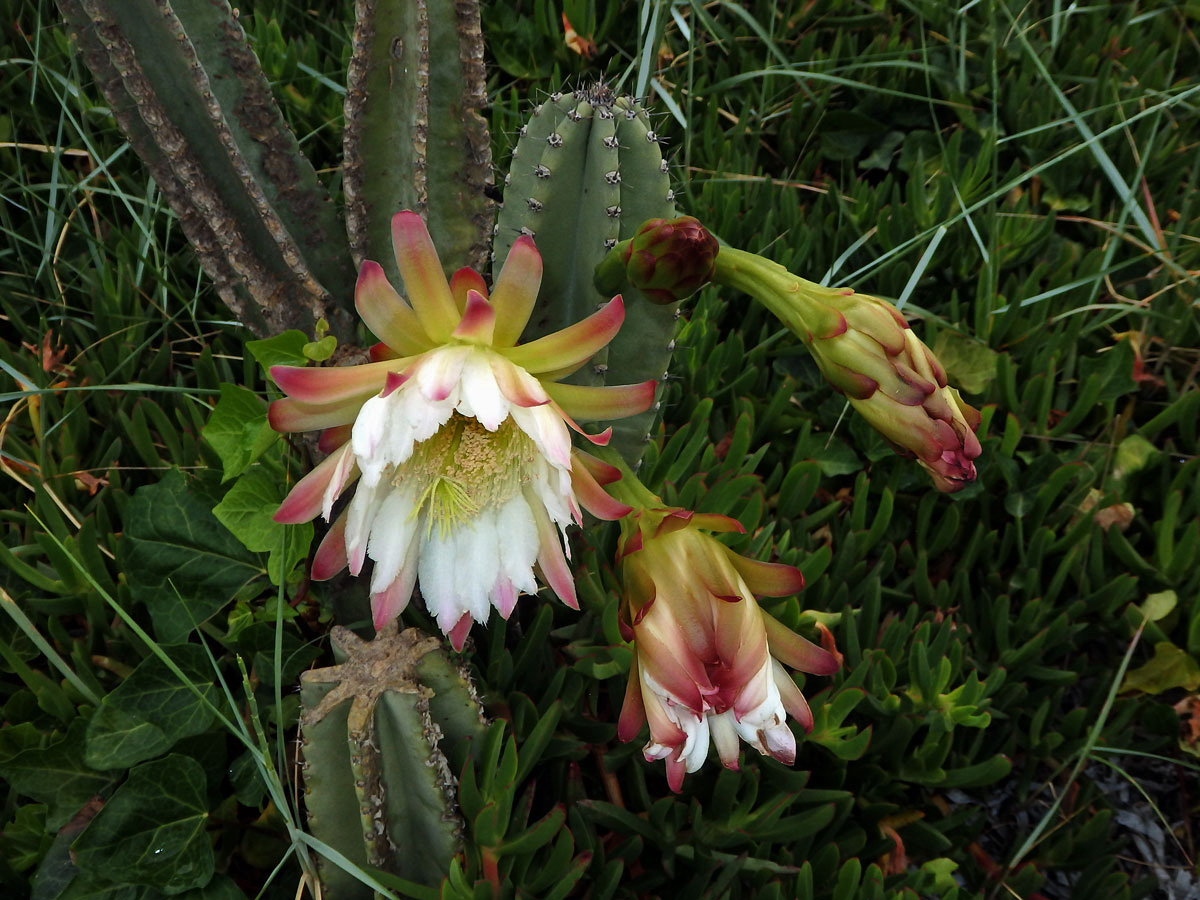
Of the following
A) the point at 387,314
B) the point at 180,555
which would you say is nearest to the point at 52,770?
the point at 180,555

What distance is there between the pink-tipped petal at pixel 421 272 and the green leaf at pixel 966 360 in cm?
119

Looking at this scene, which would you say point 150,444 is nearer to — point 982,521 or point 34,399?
point 34,399

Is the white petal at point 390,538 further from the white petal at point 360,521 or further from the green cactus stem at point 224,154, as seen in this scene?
the green cactus stem at point 224,154

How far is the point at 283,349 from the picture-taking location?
50.3 inches

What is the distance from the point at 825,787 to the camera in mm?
1477

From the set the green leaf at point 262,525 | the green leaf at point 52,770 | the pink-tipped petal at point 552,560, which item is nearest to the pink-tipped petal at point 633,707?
the pink-tipped petal at point 552,560

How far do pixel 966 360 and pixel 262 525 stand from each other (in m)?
1.27

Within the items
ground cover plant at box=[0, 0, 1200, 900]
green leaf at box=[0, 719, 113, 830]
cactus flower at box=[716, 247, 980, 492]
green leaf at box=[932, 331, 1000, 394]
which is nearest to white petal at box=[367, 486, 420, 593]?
ground cover plant at box=[0, 0, 1200, 900]

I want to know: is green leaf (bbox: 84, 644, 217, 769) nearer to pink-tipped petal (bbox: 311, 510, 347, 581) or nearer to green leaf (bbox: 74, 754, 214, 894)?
green leaf (bbox: 74, 754, 214, 894)

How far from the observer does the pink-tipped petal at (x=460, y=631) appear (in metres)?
1.01

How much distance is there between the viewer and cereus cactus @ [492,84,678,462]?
1228 mm

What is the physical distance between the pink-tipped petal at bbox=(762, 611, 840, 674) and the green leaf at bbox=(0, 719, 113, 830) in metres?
0.90

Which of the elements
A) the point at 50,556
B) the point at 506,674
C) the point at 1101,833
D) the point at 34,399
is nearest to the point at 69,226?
the point at 34,399

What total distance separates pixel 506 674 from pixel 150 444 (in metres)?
0.71
